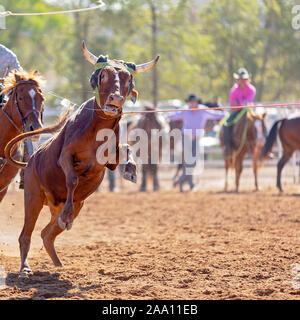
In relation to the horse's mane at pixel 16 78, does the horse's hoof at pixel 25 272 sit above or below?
below

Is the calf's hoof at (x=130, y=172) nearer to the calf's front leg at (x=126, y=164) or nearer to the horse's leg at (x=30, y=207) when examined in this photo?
the calf's front leg at (x=126, y=164)

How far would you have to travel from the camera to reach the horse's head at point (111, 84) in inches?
210

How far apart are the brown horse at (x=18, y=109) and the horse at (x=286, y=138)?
796cm

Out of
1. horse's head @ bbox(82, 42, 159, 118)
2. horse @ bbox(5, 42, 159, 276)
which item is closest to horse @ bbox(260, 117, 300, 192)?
horse @ bbox(5, 42, 159, 276)

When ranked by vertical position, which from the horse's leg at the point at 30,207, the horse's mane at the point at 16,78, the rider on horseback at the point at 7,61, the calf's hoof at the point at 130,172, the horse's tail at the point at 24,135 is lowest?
the horse's leg at the point at 30,207

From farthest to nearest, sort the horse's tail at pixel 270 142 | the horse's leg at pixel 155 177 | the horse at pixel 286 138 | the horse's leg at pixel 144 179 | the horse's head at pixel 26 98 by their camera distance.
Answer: the horse's leg at pixel 155 177, the horse's leg at pixel 144 179, the horse's tail at pixel 270 142, the horse at pixel 286 138, the horse's head at pixel 26 98

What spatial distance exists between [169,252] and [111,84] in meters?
2.21

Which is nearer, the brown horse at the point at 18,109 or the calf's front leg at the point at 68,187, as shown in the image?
the calf's front leg at the point at 68,187

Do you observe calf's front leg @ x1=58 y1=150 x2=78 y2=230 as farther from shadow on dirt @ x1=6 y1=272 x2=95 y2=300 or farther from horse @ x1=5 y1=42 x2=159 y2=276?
shadow on dirt @ x1=6 y1=272 x2=95 y2=300

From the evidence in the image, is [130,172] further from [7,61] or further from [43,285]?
[7,61]

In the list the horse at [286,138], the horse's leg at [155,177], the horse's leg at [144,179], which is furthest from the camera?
the horse's leg at [155,177]

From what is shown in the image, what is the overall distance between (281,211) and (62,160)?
5.18 metres

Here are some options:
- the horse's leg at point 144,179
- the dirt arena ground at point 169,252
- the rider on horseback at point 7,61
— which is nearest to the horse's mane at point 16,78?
the rider on horseback at point 7,61

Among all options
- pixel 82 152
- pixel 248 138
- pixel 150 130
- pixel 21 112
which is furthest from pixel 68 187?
pixel 150 130
